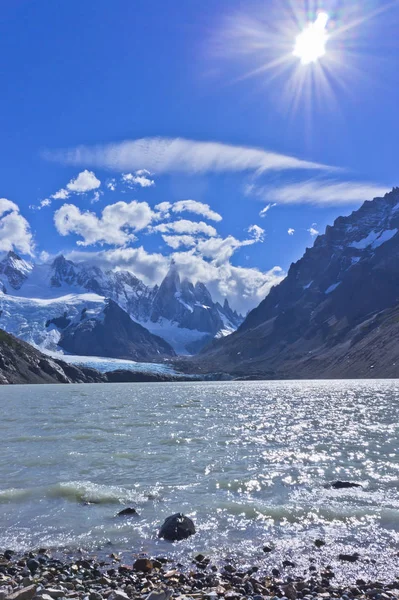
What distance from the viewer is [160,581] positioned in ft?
41.9

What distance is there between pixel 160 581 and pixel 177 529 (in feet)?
12.8

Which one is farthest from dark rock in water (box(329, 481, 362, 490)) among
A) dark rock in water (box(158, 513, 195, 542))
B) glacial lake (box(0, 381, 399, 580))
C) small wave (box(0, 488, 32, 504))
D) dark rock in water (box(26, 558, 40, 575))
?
dark rock in water (box(26, 558, 40, 575))

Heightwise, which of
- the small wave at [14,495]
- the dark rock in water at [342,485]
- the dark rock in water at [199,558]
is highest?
the dark rock in water at [342,485]

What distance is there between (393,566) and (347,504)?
6.25 m

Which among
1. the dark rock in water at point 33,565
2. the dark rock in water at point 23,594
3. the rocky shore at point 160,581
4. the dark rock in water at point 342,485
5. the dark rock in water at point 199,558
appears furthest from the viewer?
the dark rock in water at point 342,485

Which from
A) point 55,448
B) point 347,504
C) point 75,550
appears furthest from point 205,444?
point 75,550

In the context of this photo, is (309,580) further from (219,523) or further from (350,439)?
(350,439)

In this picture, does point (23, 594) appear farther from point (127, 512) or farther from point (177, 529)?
point (127, 512)

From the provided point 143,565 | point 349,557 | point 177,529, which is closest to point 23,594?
point 143,565

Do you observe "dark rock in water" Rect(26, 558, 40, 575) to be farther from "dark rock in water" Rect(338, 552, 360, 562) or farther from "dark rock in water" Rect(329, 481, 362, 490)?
"dark rock in water" Rect(329, 481, 362, 490)

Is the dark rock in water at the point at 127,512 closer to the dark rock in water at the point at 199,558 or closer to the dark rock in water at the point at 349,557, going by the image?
the dark rock in water at the point at 199,558

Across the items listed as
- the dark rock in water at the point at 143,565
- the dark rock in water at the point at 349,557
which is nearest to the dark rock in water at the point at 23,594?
the dark rock in water at the point at 143,565

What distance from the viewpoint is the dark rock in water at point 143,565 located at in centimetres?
1366

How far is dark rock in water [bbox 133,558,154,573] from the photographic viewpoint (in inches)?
538
